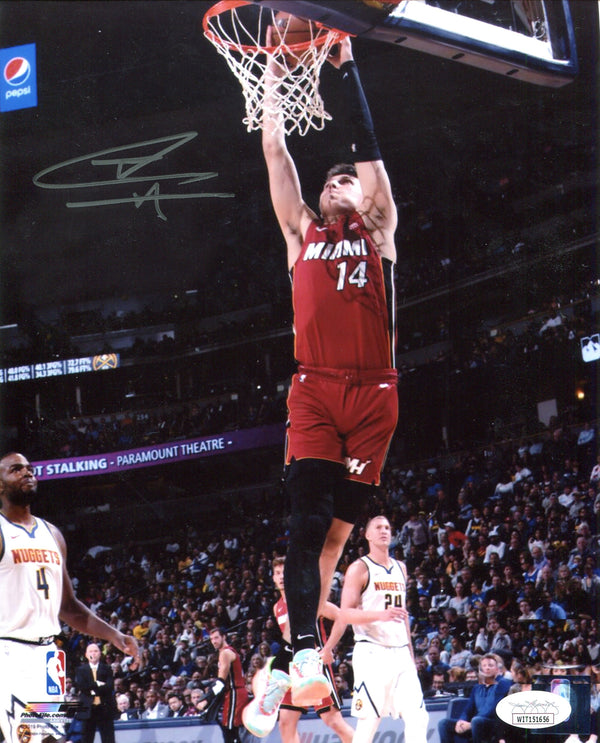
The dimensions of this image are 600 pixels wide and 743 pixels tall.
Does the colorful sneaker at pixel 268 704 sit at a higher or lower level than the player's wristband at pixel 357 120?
lower

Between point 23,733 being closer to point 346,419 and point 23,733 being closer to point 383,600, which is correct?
point 346,419

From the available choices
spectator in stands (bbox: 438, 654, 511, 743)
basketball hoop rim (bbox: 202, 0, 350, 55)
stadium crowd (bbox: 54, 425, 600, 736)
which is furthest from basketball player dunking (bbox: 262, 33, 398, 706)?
stadium crowd (bbox: 54, 425, 600, 736)

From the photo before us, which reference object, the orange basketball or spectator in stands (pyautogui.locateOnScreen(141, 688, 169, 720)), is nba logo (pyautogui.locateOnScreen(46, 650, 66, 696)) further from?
spectator in stands (pyautogui.locateOnScreen(141, 688, 169, 720))

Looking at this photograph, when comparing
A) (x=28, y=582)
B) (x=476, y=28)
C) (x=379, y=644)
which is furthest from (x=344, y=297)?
(x=28, y=582)

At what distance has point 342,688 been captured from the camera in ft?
27.5

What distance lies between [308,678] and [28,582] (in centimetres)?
165

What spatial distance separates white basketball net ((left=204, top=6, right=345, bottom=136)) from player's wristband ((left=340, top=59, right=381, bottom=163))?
0.19 metres

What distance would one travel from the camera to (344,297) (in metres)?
6.92

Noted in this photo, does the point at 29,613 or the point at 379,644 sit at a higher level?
the point at 29,613

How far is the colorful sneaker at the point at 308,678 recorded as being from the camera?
575 cm

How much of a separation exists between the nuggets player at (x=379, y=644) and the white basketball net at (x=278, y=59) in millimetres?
3049

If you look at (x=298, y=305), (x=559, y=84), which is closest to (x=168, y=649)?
(x=298, y=305)

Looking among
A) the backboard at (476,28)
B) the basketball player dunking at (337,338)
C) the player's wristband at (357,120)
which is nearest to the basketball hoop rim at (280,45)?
the basketball player dunking at (337,338)

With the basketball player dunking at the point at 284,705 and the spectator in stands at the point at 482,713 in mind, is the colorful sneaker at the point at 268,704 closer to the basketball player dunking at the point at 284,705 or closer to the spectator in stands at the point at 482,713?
the basketball player dunking at the point at 284,705
